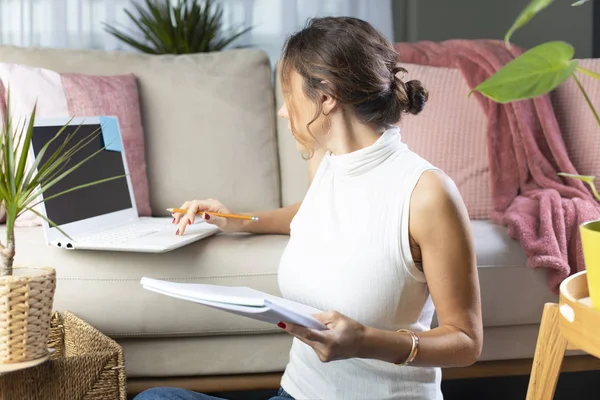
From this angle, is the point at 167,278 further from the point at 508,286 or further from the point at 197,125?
the point at 508,286

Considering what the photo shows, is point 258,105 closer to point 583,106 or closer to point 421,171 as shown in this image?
point 583,106

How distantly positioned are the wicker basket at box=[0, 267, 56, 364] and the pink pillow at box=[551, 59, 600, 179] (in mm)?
1701

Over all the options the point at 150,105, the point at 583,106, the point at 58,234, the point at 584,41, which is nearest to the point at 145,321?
the point at 58,234

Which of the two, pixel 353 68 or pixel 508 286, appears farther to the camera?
pixel 508 286

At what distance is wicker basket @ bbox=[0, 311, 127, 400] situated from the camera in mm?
1331

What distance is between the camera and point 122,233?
6.44 ft

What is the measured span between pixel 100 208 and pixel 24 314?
0.78 metres

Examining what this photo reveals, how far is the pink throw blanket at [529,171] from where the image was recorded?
1.98 meters

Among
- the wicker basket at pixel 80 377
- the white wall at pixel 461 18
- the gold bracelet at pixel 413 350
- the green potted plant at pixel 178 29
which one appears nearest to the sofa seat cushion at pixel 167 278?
the wicker basket at pixel 80 377

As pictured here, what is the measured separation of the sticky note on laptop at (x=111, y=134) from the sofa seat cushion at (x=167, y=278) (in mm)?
362

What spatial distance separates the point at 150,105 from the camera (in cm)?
249

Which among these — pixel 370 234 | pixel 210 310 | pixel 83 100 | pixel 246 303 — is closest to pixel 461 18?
pixel 83 100

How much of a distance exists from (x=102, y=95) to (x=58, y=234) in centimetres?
61

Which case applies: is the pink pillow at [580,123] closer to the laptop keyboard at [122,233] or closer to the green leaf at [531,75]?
the laptop keyboard at [122,233]
